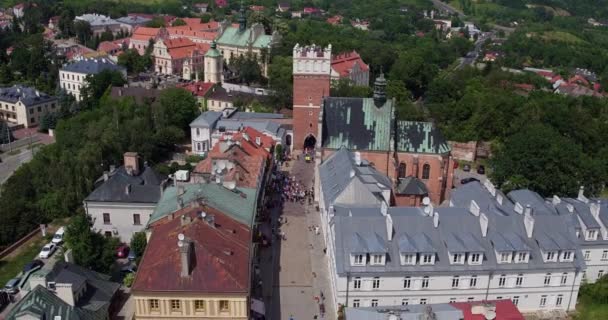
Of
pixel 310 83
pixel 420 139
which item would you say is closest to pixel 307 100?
pixel 310 83

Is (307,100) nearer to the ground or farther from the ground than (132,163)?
farther from the ground

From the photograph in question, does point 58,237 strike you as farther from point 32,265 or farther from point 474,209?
point 474,209

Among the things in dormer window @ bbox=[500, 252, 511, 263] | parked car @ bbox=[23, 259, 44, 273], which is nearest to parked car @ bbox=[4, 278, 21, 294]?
parked car @ bbox=[23, 259, 44, 273]

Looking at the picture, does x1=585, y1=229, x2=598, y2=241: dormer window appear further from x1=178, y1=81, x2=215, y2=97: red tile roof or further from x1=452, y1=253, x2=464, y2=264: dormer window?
x1=178, y1=81, x2=215, y2=97: red tile roof

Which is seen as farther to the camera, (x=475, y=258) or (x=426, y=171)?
(x=426, y=171)

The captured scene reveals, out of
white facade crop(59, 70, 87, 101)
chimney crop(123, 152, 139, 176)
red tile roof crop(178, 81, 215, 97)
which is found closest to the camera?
chimney crop(123, 152, 139, 176)

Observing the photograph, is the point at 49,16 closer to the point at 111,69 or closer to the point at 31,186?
the point at 111,69
